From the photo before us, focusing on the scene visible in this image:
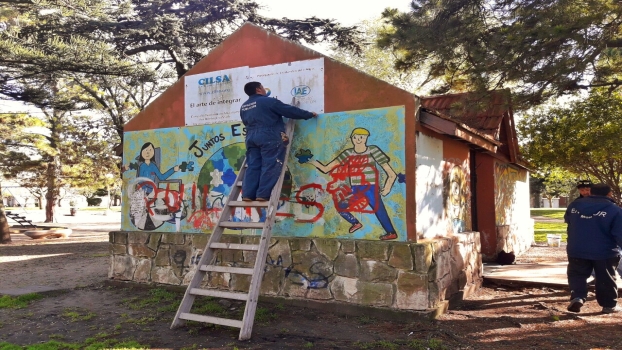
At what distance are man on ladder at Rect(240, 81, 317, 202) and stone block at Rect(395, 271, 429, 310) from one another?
2071 mm

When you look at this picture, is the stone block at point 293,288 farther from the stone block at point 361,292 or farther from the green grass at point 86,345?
the green grass at point 86,345

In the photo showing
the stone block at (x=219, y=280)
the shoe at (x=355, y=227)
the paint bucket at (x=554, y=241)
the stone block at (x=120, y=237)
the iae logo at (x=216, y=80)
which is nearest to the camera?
the shoe at (x=355, y=227)

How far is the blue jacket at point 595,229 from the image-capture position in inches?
269

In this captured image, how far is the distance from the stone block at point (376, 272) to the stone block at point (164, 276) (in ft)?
10.8

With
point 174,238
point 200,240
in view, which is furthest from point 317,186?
point 174,238

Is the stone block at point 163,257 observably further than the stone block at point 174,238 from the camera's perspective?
Yes

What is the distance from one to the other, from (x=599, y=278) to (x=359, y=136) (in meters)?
3.90

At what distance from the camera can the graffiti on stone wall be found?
7562mm

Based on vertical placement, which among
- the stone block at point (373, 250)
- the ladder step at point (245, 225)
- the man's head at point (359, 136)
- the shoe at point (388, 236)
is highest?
the man's head at point (359, 136)

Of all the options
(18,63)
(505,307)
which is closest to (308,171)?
(505,307)

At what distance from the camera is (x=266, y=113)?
Result: 670 cm

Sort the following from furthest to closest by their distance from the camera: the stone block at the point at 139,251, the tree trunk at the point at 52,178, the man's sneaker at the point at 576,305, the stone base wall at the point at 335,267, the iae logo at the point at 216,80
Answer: the tree trunk at the point at 52,178
the stone block at the point at 139,251
the iae logo at the point at 216,80
the man's sneaker at the point at 576,305
the stone base wall at the point at 335,267

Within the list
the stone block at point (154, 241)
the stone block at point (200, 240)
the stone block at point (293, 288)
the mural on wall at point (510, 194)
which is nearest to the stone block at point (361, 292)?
the stone block at point (293, 288)

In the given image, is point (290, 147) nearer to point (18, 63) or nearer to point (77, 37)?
point (77, 37)
